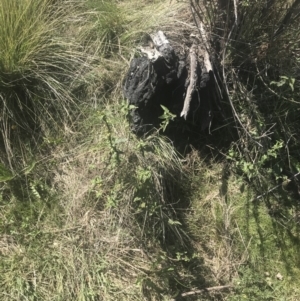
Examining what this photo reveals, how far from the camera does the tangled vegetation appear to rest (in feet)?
8.77

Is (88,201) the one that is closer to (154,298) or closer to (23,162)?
(23,162)

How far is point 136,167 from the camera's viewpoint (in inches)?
106

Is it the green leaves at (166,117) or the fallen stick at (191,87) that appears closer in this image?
the green leaves at (166,117)

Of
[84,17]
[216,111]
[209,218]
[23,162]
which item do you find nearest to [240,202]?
[209,218]

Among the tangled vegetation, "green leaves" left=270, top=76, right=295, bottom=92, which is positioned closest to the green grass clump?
the tangled vegetation

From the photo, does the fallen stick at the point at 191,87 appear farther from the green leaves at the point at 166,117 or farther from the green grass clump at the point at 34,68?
the green grass clump at the point at 34,68

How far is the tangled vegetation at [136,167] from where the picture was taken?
267 cm

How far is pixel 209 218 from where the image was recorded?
2.88 meters

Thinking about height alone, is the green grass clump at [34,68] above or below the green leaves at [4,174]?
above

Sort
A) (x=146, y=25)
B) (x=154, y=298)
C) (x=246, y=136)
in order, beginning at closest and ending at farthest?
1. (x=154, y=298)
2. (x=246, y=136)
3. (x=146, y=25)

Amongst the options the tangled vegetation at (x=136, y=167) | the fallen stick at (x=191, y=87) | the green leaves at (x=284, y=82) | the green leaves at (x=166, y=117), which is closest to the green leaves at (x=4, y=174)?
the tangled vegetation at (x=136, y=167)

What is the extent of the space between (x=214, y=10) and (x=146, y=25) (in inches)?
20.5

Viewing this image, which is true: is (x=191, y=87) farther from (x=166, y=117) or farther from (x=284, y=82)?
(x=284, y=82)

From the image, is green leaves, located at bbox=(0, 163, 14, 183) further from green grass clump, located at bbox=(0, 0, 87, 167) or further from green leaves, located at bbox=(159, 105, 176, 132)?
green leaves, located at bbox=(159, 105, 176, 132)
